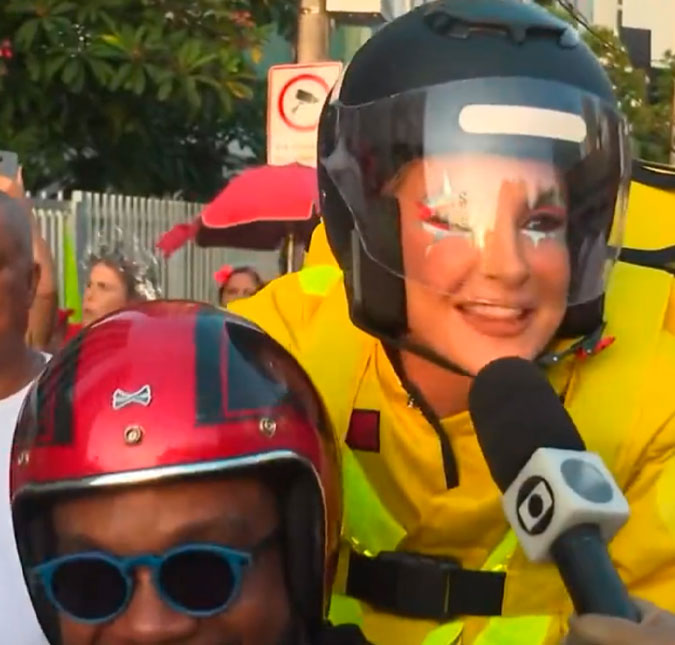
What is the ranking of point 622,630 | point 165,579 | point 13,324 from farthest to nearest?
point 13,324 < point 165,579 < point 622,630

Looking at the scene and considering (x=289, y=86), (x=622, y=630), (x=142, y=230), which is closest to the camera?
(x=622, y=630)

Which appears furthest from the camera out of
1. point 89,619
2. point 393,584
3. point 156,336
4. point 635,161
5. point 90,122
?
point 90,122

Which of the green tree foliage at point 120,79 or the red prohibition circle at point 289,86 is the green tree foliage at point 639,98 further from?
the red prohibition circle at point 289,86

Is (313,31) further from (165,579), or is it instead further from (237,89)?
(165,579)


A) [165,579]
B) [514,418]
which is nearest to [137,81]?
[165,579]

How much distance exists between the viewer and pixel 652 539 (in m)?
2.31

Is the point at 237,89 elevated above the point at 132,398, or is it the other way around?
the point at 237,89

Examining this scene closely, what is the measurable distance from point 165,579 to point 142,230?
8.86m

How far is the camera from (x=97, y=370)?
7.36ft

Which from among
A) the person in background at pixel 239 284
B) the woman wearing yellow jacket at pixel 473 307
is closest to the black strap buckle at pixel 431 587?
the woman wearing yellow jacket at pixel 473 307

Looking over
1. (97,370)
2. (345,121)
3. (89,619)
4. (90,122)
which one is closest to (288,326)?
(345,121)

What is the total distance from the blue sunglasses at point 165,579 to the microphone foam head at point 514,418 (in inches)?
16.1

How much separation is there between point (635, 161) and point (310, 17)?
6.52 metres

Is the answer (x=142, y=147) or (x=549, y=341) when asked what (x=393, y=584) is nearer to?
(x=549, y=341)
